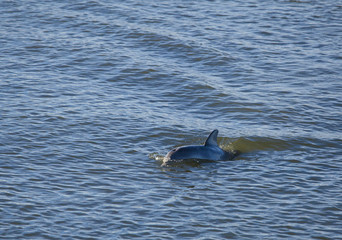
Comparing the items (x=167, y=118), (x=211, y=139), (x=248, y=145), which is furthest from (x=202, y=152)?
(x=167, y=118)

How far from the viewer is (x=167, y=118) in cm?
1859

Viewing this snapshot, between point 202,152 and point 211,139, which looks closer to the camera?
point 202,152

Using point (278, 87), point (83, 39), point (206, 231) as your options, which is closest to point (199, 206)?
point (206, 231)

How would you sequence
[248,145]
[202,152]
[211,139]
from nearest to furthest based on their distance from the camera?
[202,152], [211,139], [248,145]

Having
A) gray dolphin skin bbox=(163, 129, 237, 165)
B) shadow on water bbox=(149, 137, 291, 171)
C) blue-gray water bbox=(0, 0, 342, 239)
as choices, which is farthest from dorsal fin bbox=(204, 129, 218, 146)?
shadow on water bbox=(149, 137, 291, 171)

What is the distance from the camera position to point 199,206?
42.8 feet

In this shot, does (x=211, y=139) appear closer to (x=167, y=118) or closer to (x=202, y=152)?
(x=202, y=152)

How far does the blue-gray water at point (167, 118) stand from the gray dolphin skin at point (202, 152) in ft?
0.97

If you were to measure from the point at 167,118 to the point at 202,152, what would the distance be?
Answer: 11.6 feet

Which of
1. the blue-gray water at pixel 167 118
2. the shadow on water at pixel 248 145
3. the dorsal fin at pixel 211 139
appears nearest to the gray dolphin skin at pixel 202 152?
the dorsal fin at pixel 211 139

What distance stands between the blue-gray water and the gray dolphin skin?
0.97 feet

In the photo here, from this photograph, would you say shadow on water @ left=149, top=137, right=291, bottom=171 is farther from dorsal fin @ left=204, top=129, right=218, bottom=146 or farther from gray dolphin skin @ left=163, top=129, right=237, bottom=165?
dorsal fin @ left=204, top=129, right=218, bottom=146

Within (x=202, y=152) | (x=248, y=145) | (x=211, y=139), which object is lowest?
(x=248, y=145)

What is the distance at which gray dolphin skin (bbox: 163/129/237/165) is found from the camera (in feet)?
49.6
